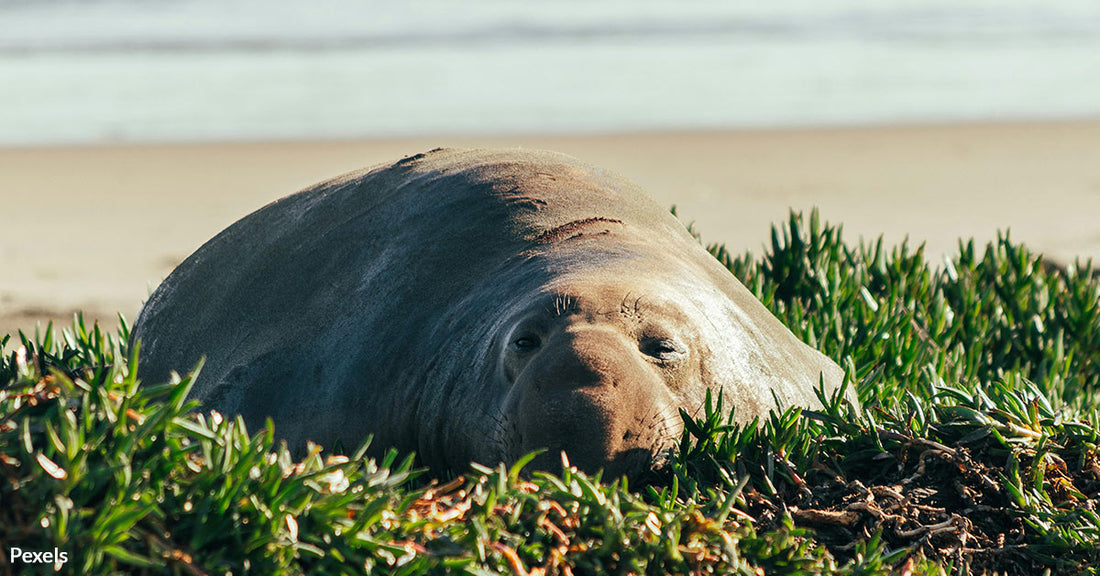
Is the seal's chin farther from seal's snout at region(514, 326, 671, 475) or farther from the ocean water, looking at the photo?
the ocean water

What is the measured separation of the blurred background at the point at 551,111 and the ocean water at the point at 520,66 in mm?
70

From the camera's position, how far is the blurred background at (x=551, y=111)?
9.46 meters

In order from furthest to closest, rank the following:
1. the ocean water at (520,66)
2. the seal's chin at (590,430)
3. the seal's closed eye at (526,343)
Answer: the ocean water at (520,66), the seal's closed eye at (526,343), the seal's chin at (590,430)

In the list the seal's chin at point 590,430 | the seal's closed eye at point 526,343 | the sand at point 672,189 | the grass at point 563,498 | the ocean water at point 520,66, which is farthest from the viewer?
the ocean water at point 520,66

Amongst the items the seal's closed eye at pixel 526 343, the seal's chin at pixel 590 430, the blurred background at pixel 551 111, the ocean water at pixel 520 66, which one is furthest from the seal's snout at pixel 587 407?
the ocean water at pixel 520 66

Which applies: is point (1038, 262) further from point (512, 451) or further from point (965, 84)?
point (965, 84)

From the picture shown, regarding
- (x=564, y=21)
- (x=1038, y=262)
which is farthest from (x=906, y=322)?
(x=564, y=21)

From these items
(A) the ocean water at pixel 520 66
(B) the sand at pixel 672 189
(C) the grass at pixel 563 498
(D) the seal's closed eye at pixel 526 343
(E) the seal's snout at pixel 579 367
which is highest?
(A) the ocean water at pixel 520 66

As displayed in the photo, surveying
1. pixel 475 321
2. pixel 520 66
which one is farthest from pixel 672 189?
pixel 520 66

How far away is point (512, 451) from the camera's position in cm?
296

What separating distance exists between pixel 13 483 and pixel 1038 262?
502cm

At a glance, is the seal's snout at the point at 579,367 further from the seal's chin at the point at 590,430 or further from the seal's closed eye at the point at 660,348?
the seal's closed eye at the point at 660,348

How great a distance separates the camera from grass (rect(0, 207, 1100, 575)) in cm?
185

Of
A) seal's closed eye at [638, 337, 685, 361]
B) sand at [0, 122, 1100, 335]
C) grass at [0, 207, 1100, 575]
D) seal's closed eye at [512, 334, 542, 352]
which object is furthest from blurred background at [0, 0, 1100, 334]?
grass at [0, 207, 1100, 575]
